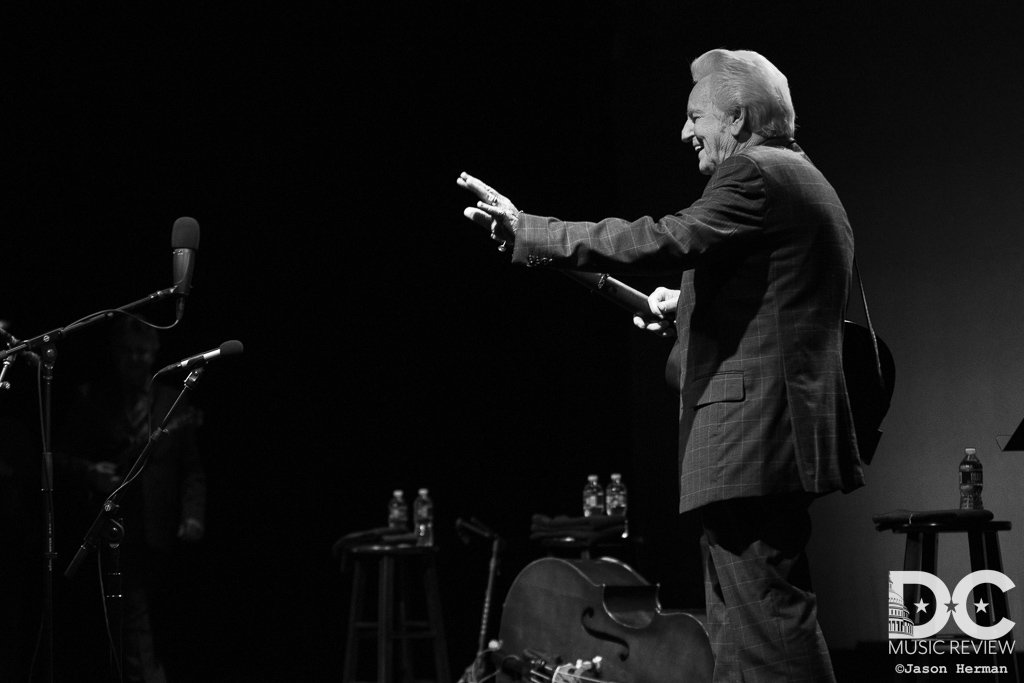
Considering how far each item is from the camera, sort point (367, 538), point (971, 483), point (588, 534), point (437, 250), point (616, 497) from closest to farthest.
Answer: point (971, 483)
point (588, 534)
point (367, 538)
point (616, 497)
point (437, 250)

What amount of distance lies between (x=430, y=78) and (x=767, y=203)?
3.53m

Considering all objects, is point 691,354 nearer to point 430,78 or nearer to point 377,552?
point 377,552

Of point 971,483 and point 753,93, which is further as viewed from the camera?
point 971,483

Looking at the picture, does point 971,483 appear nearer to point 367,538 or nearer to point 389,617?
point 389,617

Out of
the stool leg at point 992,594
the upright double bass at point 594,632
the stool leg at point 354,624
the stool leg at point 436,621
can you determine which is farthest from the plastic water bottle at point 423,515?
the stool leg at point 992,594

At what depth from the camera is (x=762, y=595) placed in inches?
66.6

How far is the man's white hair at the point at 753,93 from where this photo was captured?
1959 mm

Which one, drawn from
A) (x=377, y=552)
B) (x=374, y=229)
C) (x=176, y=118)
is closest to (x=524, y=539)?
(x=377, y=552)

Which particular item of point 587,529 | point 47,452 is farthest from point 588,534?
point 47,452

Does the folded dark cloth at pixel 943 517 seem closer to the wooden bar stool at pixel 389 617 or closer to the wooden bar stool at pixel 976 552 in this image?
the wooden bar stool at pixel 976 552

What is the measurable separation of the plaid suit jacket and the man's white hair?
12 cm

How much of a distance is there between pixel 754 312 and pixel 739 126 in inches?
15.5

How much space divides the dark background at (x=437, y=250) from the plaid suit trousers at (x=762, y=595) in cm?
243

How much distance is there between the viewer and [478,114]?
5.11m
